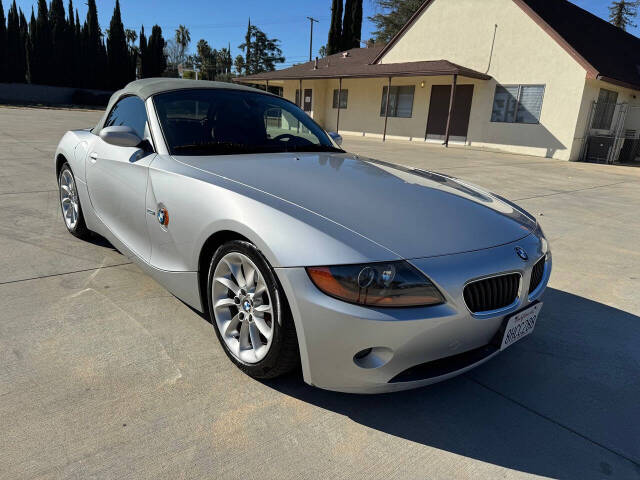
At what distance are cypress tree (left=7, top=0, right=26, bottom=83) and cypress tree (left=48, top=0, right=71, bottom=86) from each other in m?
2.30

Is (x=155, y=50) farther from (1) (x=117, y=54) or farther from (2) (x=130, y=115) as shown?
(2) (x=130, y=115)

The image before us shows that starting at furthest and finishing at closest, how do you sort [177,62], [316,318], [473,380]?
[177,62] < [473,380] < [316,318]

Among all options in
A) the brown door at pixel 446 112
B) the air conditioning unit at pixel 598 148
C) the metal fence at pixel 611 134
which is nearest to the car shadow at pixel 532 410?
the air conditioning unit at pixel 598 148

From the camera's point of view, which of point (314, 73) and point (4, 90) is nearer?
point (314, 73)

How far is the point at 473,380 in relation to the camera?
244cm

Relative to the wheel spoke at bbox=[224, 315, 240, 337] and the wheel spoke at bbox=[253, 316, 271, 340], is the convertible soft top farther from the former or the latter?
the wheel spoke at bbox=[253, 316, 271, 340]

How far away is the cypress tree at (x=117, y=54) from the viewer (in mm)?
46500

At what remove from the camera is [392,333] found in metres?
1.80

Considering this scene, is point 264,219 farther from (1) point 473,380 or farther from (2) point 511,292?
(1) point 473,380

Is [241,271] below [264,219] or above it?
below

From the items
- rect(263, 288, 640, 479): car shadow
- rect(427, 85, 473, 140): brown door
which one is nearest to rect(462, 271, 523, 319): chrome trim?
rect(263, 288, 640, 479): car shadow

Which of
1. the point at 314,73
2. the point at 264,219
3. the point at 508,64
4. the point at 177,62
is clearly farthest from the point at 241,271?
the point at 177,62

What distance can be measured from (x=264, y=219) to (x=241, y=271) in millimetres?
359

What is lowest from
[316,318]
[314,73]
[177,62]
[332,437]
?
[332,437]
